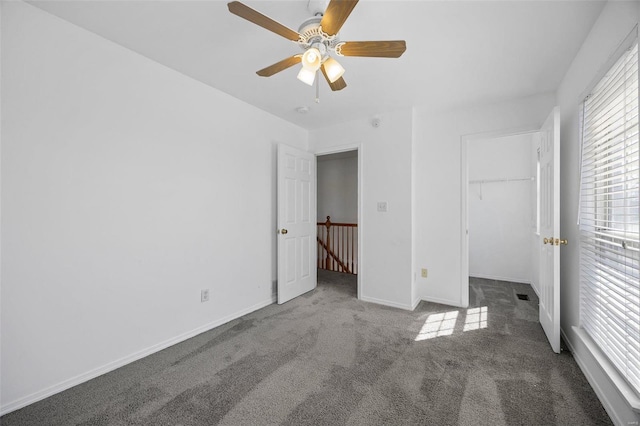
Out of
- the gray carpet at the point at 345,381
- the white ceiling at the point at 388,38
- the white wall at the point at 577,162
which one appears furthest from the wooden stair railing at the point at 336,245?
the white wall at the point at 577,162

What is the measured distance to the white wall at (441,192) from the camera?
10.4 ft

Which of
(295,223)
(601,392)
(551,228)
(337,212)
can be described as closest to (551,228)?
(551,228)

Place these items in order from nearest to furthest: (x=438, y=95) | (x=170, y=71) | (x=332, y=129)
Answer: (x=170, y=71) → (x=438, y=95) → (x=332, y=129)

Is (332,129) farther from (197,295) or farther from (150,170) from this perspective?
(197,295)

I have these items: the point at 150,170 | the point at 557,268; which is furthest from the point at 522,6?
the point at 150,170

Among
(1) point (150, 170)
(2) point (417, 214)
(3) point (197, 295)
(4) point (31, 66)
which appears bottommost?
(3) point (197, 295)

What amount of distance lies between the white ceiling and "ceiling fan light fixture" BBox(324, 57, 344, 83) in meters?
0.32

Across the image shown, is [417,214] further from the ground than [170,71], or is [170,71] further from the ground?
[170,71]

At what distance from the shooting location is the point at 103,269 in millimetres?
1945

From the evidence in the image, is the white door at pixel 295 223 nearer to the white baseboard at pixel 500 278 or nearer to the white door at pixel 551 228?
the white door at pixel 551 228

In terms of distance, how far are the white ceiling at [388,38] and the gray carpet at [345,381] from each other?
233 centimetres

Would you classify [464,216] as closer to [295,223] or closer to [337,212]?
[295,223]

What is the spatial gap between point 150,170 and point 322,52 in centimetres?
164

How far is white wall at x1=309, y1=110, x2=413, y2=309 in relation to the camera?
127 inches
